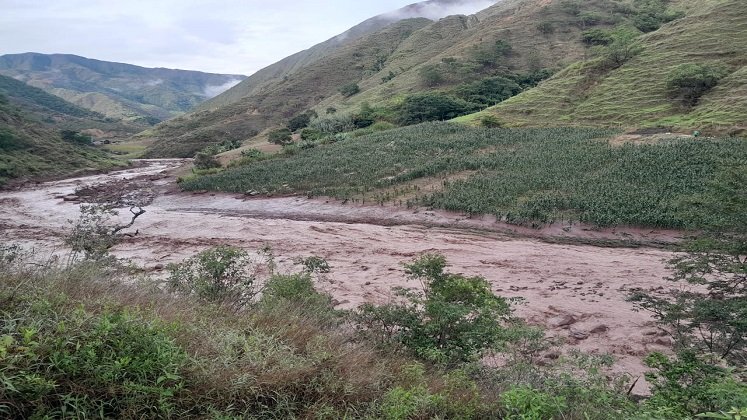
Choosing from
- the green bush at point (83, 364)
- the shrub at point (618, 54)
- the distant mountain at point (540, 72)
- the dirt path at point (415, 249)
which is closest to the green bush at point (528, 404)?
Answer: the green bush at point (83, 364)

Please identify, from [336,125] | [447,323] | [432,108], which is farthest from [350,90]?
[447,323]

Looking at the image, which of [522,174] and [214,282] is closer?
[214,282]

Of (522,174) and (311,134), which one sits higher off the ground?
(311,134)

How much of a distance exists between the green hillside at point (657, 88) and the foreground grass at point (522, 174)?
7.51m

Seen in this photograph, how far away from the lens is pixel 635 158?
70.3 ft

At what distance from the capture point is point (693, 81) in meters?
35.5

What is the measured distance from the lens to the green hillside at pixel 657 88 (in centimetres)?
3284

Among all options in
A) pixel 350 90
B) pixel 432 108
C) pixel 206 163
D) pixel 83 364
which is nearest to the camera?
pixel 83 364

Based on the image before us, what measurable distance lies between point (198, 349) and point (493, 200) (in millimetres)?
16513

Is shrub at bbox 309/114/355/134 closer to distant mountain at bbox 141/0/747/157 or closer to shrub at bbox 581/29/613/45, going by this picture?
distant mountain at bbox 141/0/747/157

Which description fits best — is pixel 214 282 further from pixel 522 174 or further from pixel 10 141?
pixel 10 141

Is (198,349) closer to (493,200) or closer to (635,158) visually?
(493,200)

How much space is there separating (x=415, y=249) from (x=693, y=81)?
35.6m

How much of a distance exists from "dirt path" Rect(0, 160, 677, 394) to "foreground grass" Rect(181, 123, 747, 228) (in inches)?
45.1
